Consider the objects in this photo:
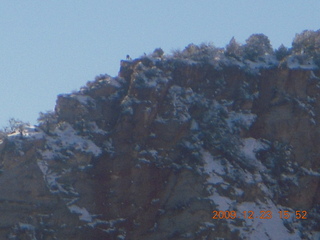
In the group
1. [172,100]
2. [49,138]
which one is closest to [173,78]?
[172,100]

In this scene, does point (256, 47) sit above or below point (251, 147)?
above

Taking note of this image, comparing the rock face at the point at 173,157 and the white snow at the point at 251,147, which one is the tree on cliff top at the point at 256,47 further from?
the white snow at the point at 251,147

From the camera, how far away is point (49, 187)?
2620cm

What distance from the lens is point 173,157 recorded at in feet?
91.5

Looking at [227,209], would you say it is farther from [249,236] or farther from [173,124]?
[173,124]

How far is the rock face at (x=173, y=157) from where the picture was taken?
25984 mm

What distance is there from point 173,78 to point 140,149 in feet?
15.0

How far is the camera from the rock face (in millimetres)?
25984

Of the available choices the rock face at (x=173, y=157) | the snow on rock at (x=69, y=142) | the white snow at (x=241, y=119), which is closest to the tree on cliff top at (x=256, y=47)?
the rock face at (x=173, y=157)

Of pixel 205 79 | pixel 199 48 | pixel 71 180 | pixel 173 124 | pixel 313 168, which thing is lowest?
pixel 313 168
